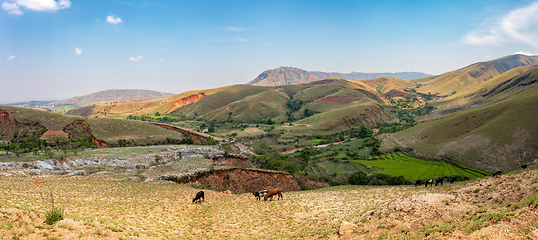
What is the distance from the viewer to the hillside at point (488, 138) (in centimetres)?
6750

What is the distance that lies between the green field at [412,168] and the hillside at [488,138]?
4434mm

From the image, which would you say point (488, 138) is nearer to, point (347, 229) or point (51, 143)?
point (347, 229)

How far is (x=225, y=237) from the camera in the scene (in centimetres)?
1742

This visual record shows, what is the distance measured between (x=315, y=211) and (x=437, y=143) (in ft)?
289

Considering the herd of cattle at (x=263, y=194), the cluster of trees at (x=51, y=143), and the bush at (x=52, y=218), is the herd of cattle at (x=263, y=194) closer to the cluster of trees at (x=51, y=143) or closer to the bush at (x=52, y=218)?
the bush at (x=52, y=218)

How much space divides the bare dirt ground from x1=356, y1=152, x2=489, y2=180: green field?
56.5 m

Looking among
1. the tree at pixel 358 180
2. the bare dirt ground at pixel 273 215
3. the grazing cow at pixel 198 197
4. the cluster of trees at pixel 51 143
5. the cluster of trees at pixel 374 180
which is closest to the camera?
the bare dirt ground at pixel 273 215

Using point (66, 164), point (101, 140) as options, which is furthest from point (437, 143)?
point (101, 140)

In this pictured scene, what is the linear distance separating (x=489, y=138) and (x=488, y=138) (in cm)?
26

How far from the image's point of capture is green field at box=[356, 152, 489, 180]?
65.8m

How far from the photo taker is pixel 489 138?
74250 millimetres

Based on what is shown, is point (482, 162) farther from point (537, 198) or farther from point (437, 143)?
point (537, 198)

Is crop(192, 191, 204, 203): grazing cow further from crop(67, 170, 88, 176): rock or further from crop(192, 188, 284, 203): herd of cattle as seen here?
crop(67, 170, 88, 176): rock

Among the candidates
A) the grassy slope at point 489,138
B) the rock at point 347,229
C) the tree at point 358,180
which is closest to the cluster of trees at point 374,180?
the tree at point 358,180
